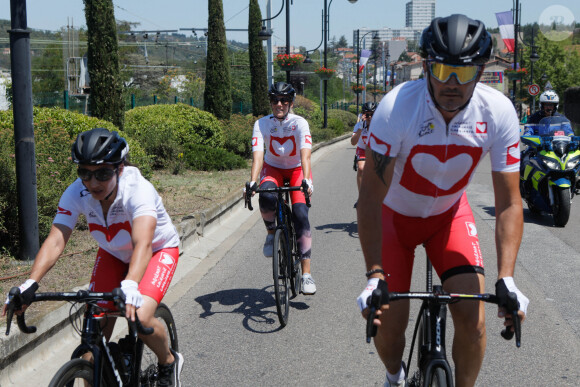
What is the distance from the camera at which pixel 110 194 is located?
3.83 meters

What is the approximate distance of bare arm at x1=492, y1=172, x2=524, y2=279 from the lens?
3229 millimetres

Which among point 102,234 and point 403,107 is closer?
point 403,107

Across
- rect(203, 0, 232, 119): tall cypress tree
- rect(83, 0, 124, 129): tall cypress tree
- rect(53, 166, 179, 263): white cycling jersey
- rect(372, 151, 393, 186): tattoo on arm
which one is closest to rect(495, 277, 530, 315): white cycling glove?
rect(372, 151, 393, 186): tattoo on arm

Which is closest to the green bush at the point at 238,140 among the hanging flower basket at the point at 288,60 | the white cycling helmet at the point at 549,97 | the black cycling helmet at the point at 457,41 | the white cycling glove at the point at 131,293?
the hanging flower basket at the point at 288,60

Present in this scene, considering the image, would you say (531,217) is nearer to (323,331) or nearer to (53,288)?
(323,331)

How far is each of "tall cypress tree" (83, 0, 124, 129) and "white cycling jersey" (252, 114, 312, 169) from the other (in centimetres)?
937

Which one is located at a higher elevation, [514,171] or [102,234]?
[514,171]

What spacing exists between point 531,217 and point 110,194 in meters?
9.97

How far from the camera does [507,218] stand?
10.8 feet

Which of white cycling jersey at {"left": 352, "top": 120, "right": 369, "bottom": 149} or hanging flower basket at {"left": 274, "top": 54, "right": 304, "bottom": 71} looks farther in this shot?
hanging flower basket at {"left": 274, "top": 54, "right": 304, "bottom": 71}

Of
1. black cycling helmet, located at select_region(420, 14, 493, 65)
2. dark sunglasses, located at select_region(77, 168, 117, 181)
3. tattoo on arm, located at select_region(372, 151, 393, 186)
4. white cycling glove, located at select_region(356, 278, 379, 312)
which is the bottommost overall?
white cycling glove, located at select_region(356, 278, 379, 312)

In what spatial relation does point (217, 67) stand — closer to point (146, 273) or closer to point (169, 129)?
point (169, 129)

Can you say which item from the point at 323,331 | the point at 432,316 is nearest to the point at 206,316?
the point at 323,331

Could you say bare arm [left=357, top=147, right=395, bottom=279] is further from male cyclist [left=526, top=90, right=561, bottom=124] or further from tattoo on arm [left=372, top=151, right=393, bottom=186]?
male cyclist [left=526, top=90, right=561, bottom=124]
